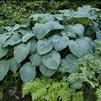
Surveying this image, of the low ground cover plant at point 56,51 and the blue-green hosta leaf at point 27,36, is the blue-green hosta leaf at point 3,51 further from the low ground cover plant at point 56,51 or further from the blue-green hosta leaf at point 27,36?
the blue-green hosta leaf at point 27,36

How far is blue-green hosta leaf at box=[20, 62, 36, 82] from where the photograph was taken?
4.21 m

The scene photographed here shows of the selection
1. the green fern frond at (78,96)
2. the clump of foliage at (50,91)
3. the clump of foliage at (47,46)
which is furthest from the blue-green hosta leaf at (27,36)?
the green fern frond at (78,96)

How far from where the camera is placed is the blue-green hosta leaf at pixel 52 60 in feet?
13.6

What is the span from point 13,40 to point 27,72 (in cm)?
62

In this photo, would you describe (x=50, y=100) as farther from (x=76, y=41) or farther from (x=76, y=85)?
(x=76, y=41)

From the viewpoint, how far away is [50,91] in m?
3.99

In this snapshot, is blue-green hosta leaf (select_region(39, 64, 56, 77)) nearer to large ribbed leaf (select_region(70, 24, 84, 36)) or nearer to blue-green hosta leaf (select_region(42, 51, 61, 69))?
blue-green hosta leaf (select_region(42, 51, 61, 69))

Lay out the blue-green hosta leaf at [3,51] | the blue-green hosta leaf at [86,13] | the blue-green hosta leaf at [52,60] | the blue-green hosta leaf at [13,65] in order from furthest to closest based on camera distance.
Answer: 1. the blue-green hosta leaf at [86,13]
2. the blue-green hosta leaf at [3,51]
3. the blue-green hosta leaf at [13,65]
4. the blue-green hosta leaf at [52,60]

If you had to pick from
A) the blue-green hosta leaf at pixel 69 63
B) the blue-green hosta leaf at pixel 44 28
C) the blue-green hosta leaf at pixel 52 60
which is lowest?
the blue-green hosta leaf at pixel 69 63

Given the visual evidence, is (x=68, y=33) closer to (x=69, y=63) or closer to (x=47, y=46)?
(x=47, y=46)

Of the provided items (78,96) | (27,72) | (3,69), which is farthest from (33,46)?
(78,96)

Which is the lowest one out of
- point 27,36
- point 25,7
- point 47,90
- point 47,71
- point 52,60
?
point 25,7

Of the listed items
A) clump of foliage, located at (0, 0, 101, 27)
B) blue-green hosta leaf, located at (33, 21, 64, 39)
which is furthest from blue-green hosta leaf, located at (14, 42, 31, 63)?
clump of foliage, located at (0, 0, 101, 27)

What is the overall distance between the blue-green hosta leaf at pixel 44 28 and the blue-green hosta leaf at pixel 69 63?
0.48m
